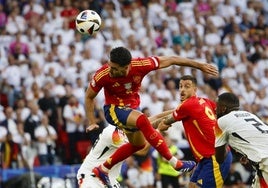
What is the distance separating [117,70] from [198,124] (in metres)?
1.64

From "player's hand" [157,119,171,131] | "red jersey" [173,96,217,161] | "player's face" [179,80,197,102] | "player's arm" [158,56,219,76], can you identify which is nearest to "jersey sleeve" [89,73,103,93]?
"player's arm" [158,56,219,76]

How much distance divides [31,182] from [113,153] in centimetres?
545

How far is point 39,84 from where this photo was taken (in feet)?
80.9

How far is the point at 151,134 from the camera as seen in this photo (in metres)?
15.0

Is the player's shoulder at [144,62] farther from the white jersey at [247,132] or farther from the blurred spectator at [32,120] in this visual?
the blurred spectator at [32,120]

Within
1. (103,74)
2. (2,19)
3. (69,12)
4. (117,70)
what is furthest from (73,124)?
(117,70)

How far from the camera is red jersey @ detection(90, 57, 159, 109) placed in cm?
1527

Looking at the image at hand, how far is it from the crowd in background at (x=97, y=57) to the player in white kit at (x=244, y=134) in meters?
8.34

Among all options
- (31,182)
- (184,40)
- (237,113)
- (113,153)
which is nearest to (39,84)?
(31,182)

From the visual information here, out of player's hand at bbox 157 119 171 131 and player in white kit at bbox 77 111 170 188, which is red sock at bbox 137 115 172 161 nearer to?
player's hand at bbox 157 119 171 131

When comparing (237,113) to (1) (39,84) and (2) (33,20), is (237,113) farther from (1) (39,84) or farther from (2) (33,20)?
(2) (33,20)

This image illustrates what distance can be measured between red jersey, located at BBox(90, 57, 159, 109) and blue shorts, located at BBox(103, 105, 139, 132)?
130 millimetres

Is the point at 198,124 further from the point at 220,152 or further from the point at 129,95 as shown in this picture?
the point at 129,95

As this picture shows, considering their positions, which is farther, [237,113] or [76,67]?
[76,67]
